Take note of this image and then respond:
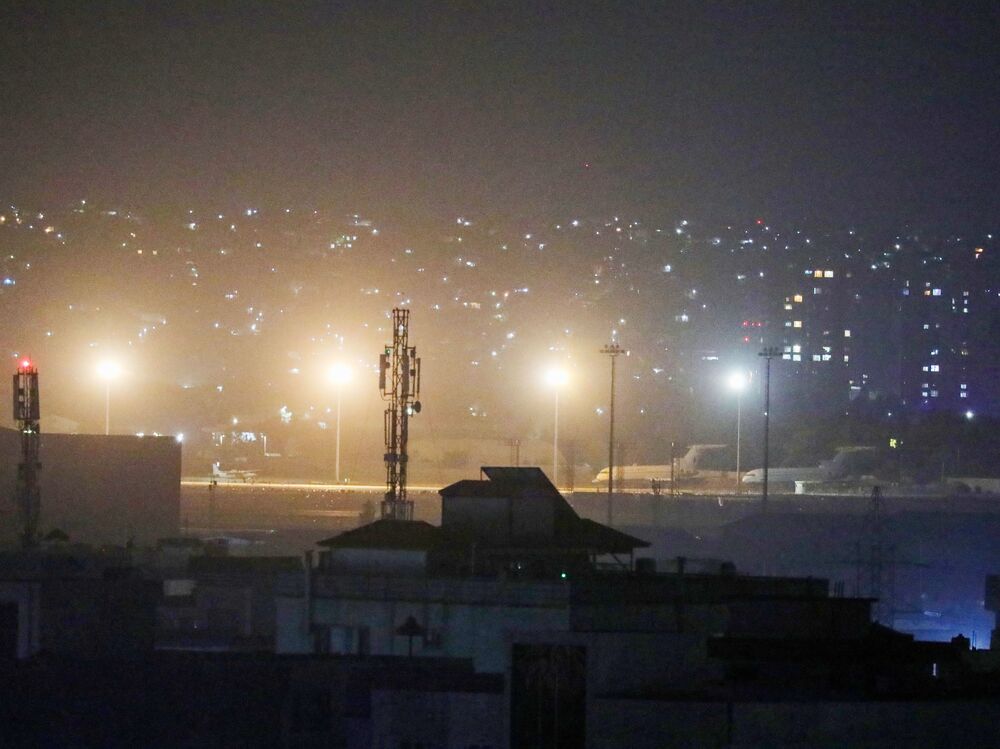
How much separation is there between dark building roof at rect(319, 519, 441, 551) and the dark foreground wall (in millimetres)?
13833

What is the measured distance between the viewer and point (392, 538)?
15023mm

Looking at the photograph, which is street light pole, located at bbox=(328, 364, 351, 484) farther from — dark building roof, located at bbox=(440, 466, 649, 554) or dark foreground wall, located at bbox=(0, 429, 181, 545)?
dark building roof, located at bbox=(440, 466, 649, 554)

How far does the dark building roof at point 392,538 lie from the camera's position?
584 inches

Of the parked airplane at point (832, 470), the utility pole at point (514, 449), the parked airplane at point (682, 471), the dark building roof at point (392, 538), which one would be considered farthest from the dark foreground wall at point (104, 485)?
the parked airplane at point (832, 470)

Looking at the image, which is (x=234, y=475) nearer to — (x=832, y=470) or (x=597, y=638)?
(x=832, y=470)

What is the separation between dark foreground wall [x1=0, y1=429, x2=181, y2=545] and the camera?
28750mm

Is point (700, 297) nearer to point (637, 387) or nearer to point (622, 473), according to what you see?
point (637, 387)

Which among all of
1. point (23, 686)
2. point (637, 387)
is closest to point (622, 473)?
point (637, 387)

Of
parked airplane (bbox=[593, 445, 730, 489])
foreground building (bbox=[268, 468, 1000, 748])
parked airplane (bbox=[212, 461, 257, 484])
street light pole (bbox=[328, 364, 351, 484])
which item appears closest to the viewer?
foreground building (bbox=[268, 468, 1000, 748])

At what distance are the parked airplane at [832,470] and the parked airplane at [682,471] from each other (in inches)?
55.1

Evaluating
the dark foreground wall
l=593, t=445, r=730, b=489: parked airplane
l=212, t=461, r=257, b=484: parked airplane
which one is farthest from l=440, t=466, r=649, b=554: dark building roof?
l=212, t=461, r=257, b=484: parked airplane

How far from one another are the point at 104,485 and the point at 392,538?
15.2 meters

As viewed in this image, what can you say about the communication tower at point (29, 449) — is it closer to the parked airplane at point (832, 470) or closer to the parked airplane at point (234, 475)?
the parked airplane at point (234, 475)

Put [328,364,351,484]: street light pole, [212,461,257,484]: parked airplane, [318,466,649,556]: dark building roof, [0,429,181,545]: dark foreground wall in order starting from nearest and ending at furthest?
[318,466,649,556]: dark building roof
[0,429,181,545]: dark foreground wall
[212,461,257,484]: parked airplane
[328,364,351,484]: street light pole
